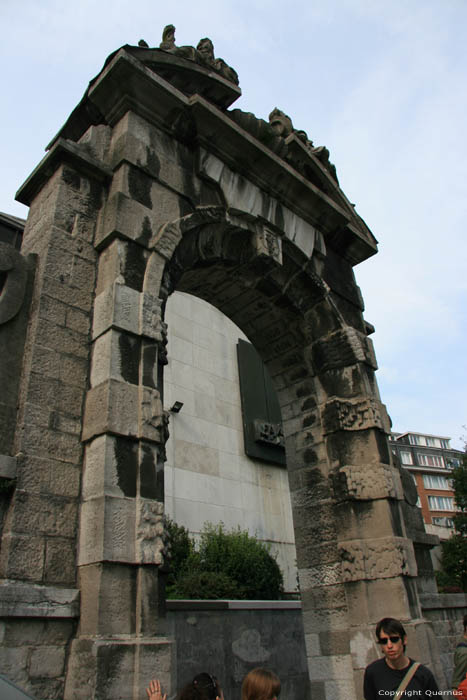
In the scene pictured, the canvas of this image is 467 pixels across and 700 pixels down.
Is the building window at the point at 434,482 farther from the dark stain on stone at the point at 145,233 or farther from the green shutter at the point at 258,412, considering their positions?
the dark stain on stone at the point at 145,233

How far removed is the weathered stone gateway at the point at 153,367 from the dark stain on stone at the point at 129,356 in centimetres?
2

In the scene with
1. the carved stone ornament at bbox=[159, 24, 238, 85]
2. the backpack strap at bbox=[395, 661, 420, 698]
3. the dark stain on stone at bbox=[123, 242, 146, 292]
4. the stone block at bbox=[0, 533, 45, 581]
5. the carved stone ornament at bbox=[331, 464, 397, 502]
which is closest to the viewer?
the backpack strap at bbox=[395, 661, 420, 698]

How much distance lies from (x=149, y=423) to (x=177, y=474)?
9.80 m

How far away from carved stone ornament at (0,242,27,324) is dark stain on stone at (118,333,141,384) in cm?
89

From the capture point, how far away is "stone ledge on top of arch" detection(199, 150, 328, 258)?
20.7 feet

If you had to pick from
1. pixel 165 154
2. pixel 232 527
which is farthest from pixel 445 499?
pixel 165 154

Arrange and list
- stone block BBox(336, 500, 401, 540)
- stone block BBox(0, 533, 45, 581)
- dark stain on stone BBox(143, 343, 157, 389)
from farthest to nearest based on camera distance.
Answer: stone block BBox(336, 500, 401, 540) < dark stain on stone BBox(143, 343, 157, 389) < stone block BBox(0, 533, 45, 581)

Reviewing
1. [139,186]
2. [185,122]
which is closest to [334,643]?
[139,186]

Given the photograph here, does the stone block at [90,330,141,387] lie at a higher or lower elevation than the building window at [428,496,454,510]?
lower

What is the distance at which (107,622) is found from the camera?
3574mm

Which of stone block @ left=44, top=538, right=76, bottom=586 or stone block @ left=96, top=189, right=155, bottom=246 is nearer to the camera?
stone block @ left=44, top=538, right=76, bottom=586

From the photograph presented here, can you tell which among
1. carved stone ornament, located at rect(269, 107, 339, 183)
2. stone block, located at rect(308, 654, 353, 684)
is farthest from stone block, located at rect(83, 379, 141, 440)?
carved stone ornament, located at rect(269, 107, 339, 183)

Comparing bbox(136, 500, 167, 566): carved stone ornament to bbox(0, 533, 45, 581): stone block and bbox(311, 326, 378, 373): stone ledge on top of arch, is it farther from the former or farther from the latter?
bbox(311, 326, 378, 373): stone ledge on top of arch

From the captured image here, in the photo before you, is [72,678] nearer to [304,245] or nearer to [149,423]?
[149,423]
